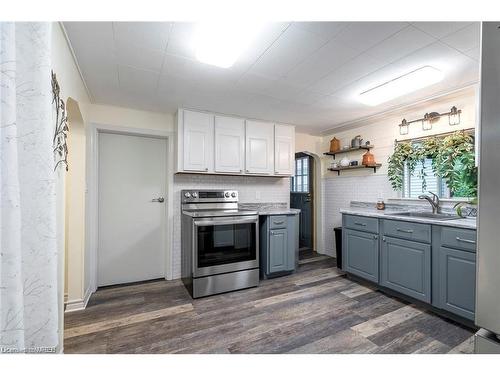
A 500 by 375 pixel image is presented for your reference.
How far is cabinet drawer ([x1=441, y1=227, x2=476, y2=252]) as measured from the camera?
6.52 ft

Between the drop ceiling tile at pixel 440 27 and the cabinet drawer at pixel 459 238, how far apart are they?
5.08 feet

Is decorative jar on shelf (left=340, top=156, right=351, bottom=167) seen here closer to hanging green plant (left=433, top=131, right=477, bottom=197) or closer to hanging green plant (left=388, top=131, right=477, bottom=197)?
hanging green plant (left=388, top=131, right=477, bottom=197)

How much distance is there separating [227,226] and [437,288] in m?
2.15

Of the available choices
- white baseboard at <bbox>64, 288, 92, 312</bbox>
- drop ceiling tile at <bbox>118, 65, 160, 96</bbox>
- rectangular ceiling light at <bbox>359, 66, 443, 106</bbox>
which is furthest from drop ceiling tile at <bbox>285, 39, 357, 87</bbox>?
white baseboard at <bbox>64, 288, 92, 312</bbox>

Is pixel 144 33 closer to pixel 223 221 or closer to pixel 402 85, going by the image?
pixel 223 221

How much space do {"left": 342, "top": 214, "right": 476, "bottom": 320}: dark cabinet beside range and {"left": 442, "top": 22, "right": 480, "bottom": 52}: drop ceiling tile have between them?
144cm

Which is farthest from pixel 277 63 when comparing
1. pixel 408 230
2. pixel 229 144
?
pixel 408 230

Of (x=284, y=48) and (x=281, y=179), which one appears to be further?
(x=281, y=179)

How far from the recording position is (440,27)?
155 cm

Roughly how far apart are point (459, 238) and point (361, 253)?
40.9 inches
